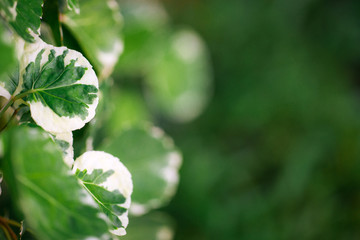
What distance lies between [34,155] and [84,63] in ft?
0.35

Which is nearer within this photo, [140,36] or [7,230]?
[7,230]

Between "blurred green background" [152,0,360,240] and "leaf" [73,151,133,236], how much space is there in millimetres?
886

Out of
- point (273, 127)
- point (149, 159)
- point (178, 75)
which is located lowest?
point (273, 127)

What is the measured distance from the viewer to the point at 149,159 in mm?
542

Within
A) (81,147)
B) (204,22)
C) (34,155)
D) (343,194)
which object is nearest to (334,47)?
(204,22)

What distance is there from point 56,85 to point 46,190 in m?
0.11

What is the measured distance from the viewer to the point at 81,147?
38 centimetres

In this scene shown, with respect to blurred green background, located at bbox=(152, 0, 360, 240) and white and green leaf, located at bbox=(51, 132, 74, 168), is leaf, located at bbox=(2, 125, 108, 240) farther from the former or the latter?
blurred green background, located at bbox=(152, 0, 360, 240)

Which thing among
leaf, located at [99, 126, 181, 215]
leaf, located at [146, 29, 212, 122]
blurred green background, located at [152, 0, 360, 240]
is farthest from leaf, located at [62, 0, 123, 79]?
blurred green background, located at [152, 0, 360, 240]

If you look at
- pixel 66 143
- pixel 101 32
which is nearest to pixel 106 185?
pixel 66 143

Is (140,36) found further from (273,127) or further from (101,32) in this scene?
(273,127)

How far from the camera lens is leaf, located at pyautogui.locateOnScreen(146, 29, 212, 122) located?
1.04 meters

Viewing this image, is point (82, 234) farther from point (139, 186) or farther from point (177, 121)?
point (177, 121)

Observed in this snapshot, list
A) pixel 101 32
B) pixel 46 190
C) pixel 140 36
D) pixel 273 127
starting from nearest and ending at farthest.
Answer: pixel 46 190 → pixel 101 32 → pixel 140 36 → pixel 273 127
